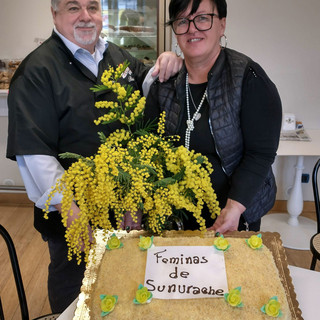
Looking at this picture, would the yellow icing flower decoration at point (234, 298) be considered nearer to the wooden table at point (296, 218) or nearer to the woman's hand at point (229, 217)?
the woman's hand at point (229, 217)

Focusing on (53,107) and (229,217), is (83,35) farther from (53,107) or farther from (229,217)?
(229,217)

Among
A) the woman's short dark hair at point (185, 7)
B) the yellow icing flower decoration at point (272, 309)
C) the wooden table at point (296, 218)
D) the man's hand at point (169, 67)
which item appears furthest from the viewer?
the wooden table at point (296, 218)

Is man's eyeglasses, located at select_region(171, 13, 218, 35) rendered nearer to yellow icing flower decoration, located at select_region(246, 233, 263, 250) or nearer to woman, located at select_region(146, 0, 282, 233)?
woman, located at select_region(146, 0, 282, 233)

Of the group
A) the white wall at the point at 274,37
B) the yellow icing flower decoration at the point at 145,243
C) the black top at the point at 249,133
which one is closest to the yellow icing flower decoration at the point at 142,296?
the yellow icing flower decoration at the point at 145,243

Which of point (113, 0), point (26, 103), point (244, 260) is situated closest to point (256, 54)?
point (113, 0)

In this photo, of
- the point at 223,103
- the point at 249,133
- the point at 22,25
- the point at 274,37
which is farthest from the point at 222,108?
the point at 22,25

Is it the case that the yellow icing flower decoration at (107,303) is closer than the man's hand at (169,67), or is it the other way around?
the yellow icing flower decoration at (107,303)

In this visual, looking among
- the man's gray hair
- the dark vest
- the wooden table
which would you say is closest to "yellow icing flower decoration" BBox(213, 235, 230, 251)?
the dark vest

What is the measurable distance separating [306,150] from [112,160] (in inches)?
72.6

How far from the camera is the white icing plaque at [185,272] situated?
34.7 inches

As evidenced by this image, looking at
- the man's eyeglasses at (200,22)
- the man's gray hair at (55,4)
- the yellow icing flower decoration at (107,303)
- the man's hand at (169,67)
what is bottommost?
the yellow icing flower decoration at (107,303)

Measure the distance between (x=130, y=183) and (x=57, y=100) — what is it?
0.55 meters

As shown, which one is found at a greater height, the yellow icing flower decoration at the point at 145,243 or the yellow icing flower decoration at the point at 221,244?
the yellow icing flower decoration at the point at 221,244

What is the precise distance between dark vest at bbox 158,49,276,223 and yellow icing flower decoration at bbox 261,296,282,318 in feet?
1.88
